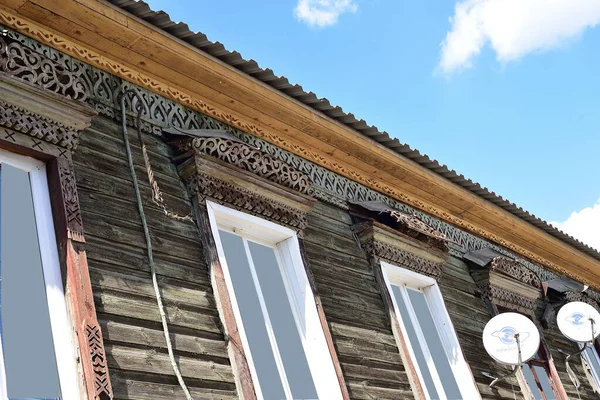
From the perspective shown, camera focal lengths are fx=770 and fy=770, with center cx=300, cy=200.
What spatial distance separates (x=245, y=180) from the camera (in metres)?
5.91

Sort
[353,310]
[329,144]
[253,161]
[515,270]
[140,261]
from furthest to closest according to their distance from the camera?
[515,270] → [329,144] → [353,310] → [253,161] → [140,261]

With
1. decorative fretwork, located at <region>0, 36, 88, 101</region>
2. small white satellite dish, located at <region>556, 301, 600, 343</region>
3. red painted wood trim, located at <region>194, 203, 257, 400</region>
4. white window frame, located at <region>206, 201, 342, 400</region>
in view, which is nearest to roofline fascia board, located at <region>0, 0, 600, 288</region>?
decorative fretwork, located at <region>0, 36, 88, 101</region>

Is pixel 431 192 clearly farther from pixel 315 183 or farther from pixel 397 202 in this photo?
pixel 315 183

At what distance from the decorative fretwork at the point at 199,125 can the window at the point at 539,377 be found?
1564mm

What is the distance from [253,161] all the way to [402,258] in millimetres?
2241

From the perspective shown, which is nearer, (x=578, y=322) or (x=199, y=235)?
(x=199, y=235)

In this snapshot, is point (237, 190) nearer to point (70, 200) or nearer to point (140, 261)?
point (140, 261)

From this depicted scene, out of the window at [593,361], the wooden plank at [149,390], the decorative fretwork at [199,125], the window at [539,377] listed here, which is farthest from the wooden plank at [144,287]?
the window at [593,361]

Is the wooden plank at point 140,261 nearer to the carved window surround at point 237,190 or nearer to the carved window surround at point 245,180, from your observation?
the carved window surround at point 237,190

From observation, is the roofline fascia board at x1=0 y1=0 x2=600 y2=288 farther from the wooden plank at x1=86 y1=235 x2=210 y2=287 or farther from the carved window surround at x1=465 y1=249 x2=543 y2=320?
the wooden plank at x1=86 y1=235 x2=210 y2=287

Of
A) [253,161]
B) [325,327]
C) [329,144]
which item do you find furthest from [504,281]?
[253,161]

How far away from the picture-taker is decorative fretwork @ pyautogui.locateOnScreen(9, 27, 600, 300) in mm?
5270

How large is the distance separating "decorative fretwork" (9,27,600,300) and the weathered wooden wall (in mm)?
165

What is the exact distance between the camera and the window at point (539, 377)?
8938mm
